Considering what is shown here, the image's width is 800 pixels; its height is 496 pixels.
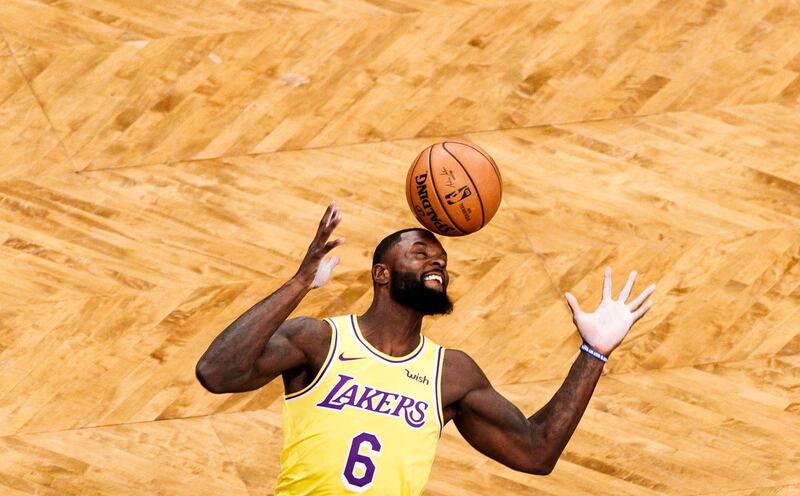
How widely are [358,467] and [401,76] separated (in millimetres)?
3957

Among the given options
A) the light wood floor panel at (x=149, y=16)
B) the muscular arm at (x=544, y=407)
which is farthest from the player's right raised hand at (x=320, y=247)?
the light wood floor panel at (x=149, y=16)

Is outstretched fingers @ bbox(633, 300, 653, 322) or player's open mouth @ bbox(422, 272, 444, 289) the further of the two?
player's open mouth @ bbox(422, 272, 444, 289)

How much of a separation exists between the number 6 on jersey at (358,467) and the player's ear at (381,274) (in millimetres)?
645

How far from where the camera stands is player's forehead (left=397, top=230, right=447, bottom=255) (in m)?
5.94

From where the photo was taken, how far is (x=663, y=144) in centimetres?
900

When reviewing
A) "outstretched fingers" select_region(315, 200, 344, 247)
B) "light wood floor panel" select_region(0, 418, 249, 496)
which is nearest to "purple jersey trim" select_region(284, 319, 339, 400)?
"outstretched fingers" select_region(315, 200, 344, 247)

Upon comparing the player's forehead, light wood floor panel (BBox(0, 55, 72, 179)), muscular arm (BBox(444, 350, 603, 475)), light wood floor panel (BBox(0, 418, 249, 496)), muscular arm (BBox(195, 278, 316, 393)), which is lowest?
light wood floor panel (BBox(0, 418, 249, 496))

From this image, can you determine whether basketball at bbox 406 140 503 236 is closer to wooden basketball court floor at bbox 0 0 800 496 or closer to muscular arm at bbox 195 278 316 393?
muscular arm at bbox 195 278 316 393

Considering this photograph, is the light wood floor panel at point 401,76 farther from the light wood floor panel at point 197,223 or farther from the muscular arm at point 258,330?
the muscular arm at point 258,330

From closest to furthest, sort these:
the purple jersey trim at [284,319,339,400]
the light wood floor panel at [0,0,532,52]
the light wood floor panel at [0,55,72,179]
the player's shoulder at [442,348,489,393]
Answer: the purple jersey trim at [284,319,339,400]
the player's shoulder at [442,348,489,393]
the light wood floor panel at [0,55,72,179]
the light wood floor panel at [0,0,532,52]

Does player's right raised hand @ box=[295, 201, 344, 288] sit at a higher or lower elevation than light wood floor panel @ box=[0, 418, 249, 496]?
higher

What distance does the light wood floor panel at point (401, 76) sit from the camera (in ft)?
28.6

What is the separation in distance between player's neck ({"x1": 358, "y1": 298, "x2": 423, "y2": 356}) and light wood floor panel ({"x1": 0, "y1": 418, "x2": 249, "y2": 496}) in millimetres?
1642

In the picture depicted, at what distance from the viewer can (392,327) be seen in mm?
5883
